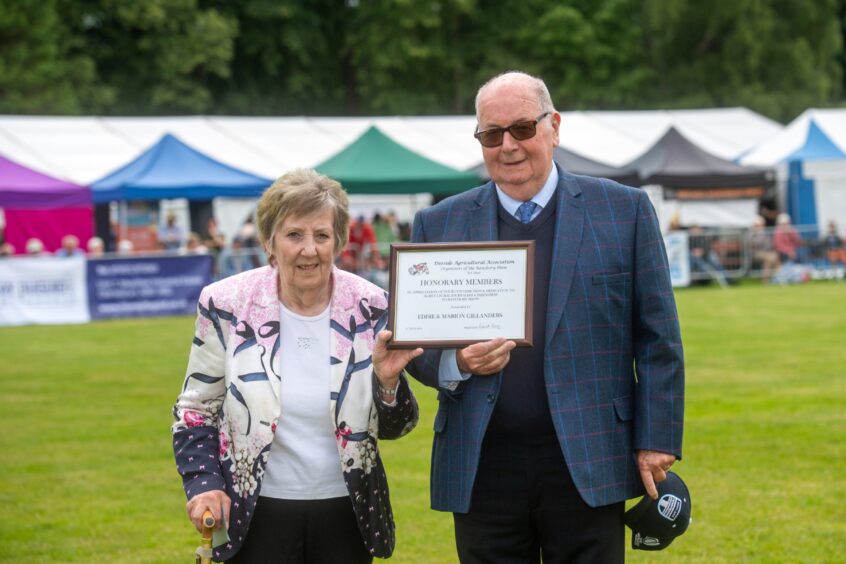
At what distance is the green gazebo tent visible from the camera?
76.4 ft

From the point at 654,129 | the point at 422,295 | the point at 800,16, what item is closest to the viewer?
the point at 422,295

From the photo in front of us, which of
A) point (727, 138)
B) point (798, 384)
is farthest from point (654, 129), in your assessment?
point (798, 384)

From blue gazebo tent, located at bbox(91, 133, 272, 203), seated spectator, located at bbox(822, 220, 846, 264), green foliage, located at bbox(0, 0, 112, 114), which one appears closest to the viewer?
blue gazebo tent, located at bbox(91, 133, 272, 203)

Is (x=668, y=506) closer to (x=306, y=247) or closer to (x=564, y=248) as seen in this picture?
(x=564, y=248)

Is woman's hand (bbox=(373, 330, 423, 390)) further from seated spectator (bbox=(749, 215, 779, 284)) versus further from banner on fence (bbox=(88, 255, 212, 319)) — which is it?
seated spectator (bbox=(749, 215, 779, 284))

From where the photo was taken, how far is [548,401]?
148 inches

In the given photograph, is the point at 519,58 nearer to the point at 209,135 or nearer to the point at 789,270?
the point at 209,135

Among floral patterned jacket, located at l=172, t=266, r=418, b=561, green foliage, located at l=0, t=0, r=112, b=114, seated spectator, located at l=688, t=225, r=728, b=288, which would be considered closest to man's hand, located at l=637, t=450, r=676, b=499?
floral patterned jacket, located at l=172, t=266, r=418, b=561

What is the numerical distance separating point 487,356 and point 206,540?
106 centimetres

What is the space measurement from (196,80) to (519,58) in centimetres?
1315

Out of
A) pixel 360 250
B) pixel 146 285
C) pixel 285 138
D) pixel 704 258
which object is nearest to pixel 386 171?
pixel 360 250

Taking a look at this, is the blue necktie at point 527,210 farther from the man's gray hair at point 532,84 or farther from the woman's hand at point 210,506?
the woman's hand at point 210,506

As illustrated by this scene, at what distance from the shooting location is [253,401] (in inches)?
153

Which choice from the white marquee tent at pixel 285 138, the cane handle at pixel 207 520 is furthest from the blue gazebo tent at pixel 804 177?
the cane handle at pixel 207 520
